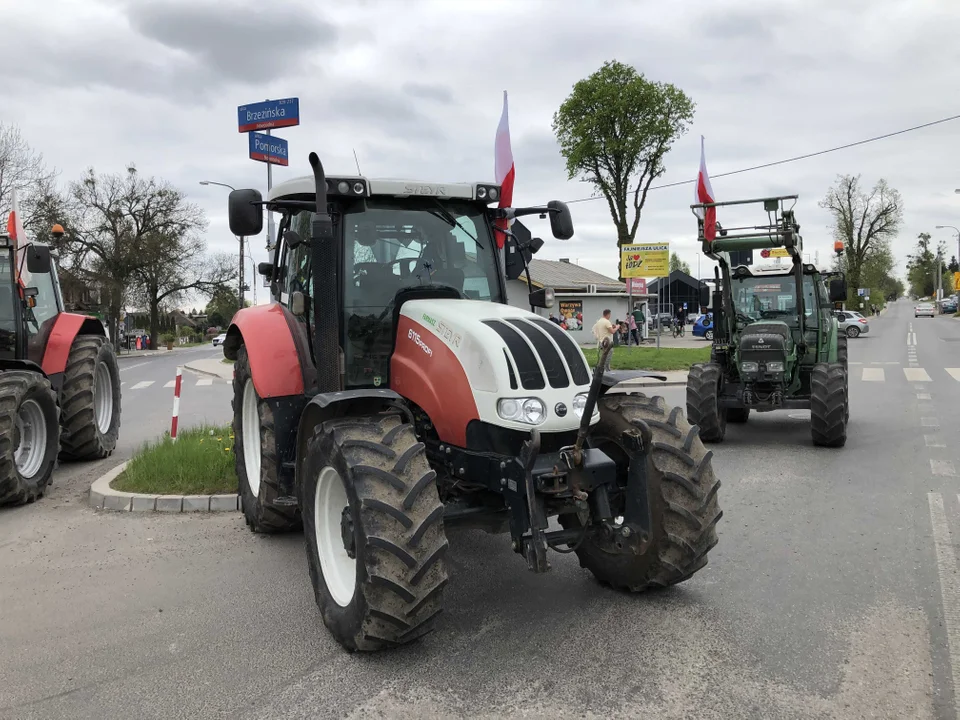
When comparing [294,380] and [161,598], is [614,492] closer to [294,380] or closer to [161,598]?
[294,380]

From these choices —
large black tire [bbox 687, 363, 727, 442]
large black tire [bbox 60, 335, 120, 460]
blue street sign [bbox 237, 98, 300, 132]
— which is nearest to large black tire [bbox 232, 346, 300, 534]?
large black tire [bbox 60, 335, 120, 460]

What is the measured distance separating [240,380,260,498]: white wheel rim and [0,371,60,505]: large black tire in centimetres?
189

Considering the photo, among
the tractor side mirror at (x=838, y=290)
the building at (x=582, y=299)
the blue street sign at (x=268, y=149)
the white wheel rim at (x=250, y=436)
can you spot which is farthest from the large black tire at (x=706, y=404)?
the building at (x=582, y=299)

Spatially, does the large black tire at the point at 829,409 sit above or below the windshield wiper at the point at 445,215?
below

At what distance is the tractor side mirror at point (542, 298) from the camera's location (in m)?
5.24

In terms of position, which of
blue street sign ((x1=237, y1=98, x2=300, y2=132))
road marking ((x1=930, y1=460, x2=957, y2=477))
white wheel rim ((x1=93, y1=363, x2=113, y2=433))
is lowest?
road marking ((x1=930, y1=460, x2=957, y2=477))

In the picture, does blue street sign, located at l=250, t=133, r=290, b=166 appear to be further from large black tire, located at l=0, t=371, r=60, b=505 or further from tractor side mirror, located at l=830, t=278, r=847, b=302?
tractor side mirror, located at l=830, t=278, r=847, b=302

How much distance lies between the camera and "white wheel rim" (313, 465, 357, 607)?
4035mm

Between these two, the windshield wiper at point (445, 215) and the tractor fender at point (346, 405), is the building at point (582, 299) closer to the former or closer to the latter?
the windshield wiper at point (445, 215)

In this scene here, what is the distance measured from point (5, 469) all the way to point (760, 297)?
9.61 m

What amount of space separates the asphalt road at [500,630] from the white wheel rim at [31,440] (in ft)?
2.01

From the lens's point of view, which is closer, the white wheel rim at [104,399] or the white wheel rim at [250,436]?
the white wheel rim at [250,436]

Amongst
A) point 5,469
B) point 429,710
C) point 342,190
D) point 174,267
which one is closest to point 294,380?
point 342,190

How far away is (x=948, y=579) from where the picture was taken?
15.8 feet
